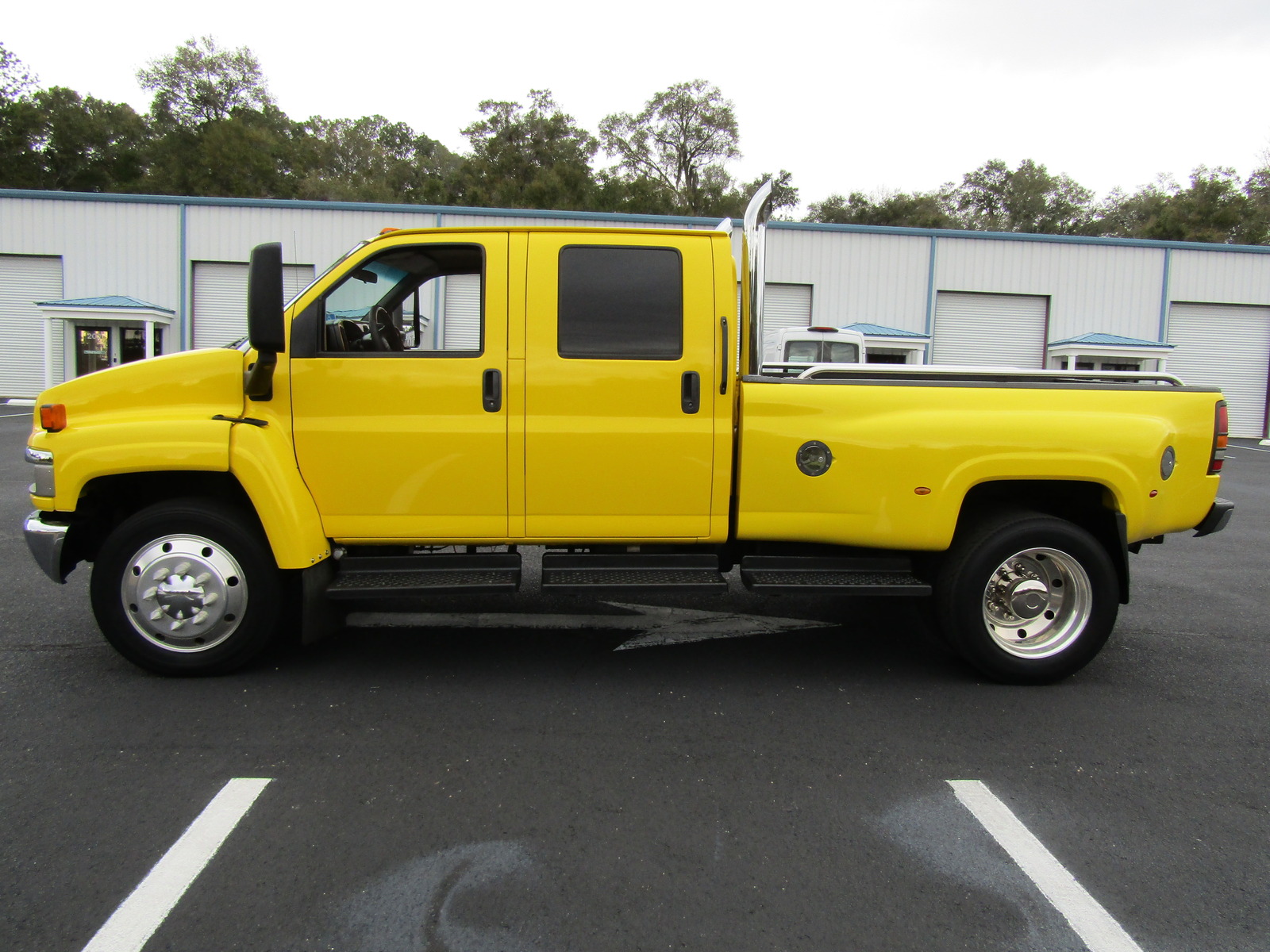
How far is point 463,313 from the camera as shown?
4566 mm

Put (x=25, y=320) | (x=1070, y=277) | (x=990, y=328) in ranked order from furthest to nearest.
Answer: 1. (x=990, y=328)
2. (x=1070, y=277)
3. (x=25, y=320)

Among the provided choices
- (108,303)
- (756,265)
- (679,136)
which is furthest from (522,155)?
(756,265)

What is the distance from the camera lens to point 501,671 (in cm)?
443

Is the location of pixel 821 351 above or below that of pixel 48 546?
above

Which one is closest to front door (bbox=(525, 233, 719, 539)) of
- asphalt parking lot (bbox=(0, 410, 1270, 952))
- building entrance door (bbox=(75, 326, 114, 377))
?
asphalt parking lot (bbox=(0, 410, 1270, 952))

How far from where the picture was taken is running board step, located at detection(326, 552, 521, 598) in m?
4.09

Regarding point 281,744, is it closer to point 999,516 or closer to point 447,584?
point 447,584

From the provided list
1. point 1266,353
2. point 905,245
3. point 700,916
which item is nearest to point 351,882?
point 700,916

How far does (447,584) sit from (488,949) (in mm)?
1988

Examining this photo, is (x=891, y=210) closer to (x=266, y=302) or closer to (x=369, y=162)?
(x=369, y=162)

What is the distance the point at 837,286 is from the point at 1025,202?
152 ft

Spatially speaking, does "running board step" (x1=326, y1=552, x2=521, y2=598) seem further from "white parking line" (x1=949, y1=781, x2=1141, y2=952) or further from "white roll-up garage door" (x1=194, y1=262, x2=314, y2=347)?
"white roll-up garage door" (x1=194, y1=262, x2=314, y2=347)

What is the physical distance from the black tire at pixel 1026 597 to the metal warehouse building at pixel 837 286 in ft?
66.3

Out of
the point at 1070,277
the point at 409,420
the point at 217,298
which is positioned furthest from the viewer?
the point at 1070,277
